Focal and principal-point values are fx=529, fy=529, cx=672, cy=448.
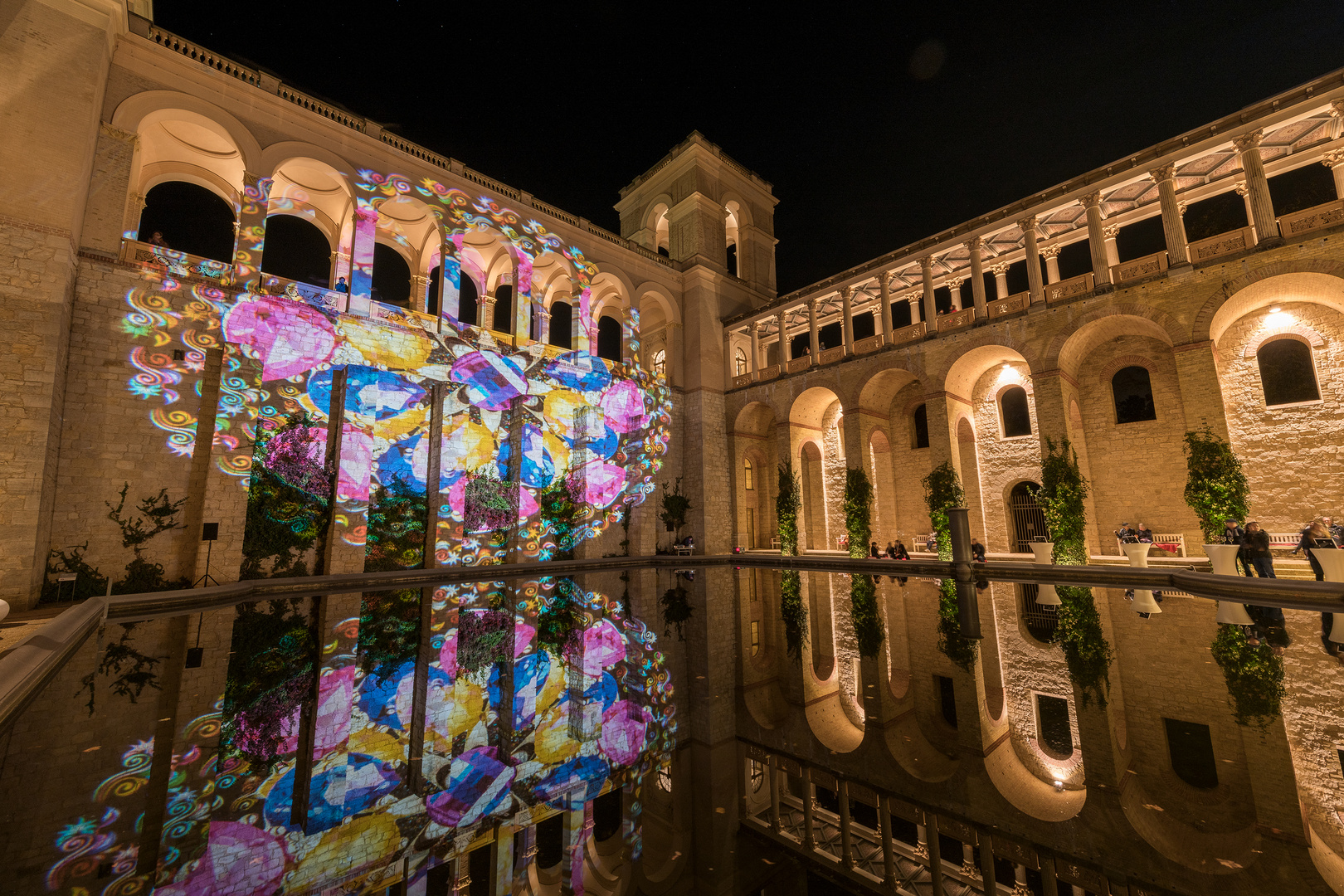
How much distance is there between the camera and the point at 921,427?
19.0m

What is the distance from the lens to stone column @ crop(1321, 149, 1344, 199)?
11.8 metres

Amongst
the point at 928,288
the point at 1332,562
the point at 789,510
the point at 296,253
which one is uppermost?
the point at 296,253

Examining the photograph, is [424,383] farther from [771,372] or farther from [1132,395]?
[1132,395]

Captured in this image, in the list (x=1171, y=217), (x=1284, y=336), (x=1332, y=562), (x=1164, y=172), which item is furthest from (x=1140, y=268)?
(x=1332, y=562)

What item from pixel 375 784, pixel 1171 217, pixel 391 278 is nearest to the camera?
Result: pixel 375 784

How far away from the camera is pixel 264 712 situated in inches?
161

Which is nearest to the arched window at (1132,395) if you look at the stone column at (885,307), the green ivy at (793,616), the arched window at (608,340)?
the stone column at (885,307)

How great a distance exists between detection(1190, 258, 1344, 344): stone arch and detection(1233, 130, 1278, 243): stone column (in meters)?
0.81

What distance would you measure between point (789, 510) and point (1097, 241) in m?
11.7

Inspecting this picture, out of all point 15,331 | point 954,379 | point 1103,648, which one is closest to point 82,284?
point 15,331

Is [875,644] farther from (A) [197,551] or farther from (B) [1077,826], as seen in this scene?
(A) [197,551]

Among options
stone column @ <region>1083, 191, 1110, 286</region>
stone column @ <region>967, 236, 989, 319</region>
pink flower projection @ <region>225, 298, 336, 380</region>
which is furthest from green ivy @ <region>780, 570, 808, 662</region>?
pink flower projection @ <region>225, 298, 336, 380</region>

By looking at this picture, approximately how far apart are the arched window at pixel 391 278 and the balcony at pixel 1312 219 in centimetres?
2345

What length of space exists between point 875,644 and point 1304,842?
3.94m
